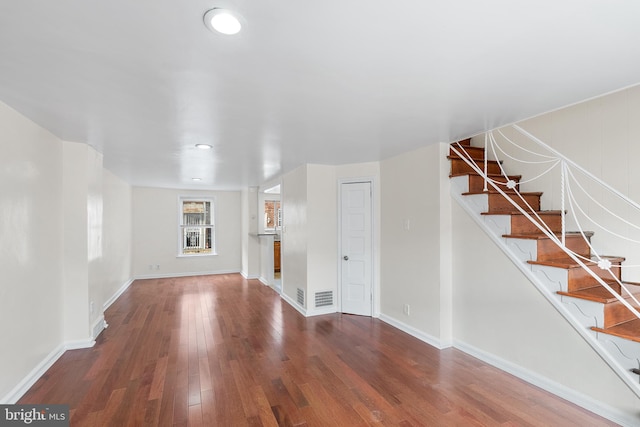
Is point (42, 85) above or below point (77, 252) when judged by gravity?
above

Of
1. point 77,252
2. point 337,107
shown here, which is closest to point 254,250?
point 77,252

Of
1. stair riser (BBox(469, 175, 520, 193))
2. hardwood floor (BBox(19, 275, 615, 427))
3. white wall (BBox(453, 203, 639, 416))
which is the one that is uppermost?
stair riser (BBox(469, 175, 520, 193))

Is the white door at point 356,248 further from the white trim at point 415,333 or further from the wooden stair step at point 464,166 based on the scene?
the wooden stair step at point 464,166

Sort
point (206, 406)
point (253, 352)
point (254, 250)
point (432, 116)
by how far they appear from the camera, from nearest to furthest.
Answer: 1. point (206, 406)
2. point (432, 116)
3. point (253, 352)
4. point (254, 250)

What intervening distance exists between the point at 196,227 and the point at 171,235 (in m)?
0.62

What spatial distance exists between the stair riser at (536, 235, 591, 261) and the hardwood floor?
1122 millimetres

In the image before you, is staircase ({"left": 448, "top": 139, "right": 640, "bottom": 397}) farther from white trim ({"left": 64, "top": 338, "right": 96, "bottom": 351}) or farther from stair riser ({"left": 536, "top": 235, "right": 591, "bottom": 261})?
white trim ({"left": 64, "top": 338, "right": 96, "bottom": 351})

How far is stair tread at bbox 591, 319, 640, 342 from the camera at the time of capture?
2008 millimetres

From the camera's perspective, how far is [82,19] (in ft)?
4.19

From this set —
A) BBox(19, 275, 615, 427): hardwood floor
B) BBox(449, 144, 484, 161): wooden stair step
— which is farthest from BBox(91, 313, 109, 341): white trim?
BBox(449, 144, 484, 161): wooden stair step

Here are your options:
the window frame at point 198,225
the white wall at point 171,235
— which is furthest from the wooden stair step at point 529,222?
the window frame at point 198,225

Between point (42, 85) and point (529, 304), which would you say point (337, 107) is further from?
point (529, 304)

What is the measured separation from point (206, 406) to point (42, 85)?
8.22ft

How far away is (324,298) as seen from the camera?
4629 millimetres
